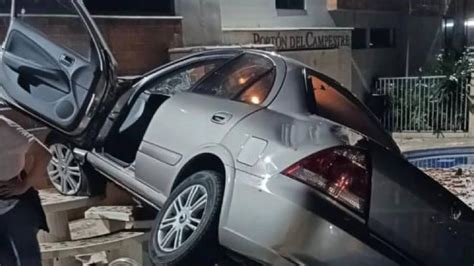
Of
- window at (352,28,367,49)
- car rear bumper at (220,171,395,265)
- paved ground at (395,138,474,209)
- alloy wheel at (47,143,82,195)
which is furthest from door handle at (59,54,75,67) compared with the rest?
window at (352,28,367,49)

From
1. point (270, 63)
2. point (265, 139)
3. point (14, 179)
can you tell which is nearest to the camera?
point (14, 179)

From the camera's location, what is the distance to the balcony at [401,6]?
6992 mm

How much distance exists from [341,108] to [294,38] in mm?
3124

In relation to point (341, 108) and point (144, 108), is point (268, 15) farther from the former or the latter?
point (341, 108)

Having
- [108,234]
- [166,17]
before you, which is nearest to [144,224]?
[108,234]

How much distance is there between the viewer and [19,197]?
74.2 inches

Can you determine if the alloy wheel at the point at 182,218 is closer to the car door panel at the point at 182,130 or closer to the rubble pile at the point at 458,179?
the car door panel at the point at 182,130

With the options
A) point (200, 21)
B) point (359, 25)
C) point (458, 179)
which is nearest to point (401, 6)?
point (359, 25)

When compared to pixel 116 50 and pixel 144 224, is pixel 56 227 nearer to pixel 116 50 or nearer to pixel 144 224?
pixel 144 224

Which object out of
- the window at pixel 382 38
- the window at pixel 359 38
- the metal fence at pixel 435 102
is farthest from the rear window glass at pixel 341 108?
the window at pixel 382 38

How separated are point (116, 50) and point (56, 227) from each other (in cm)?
147

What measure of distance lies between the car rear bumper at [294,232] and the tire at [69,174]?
4.13 ft

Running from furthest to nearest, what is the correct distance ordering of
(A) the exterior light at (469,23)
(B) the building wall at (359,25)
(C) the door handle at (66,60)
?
(A) the exterior light at (469,23) < (B) the building wall at (359,25) < (C) the door handle at (66,60)

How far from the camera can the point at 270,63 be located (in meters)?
2.39
